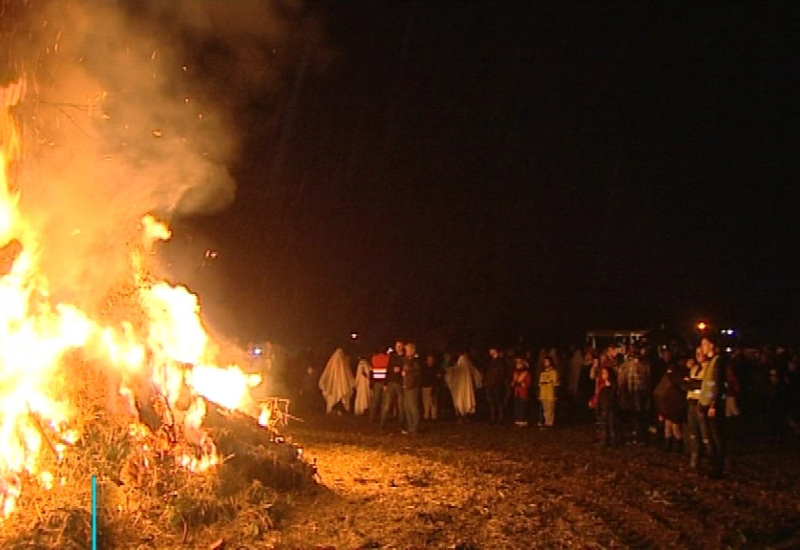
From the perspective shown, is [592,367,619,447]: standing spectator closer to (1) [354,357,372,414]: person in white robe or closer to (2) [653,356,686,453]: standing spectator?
(2) [653,356,686,453]: standing spectator

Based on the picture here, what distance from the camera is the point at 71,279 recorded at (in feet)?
32.7

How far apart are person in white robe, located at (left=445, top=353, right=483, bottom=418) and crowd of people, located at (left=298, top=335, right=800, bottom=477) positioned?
0.09 ft

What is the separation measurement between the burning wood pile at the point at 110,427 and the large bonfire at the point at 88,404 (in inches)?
0.5

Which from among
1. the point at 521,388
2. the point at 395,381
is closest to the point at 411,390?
the point at 395,381

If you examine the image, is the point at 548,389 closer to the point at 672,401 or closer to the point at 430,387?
the point at 430,387

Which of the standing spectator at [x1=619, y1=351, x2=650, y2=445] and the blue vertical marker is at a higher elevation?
the standing spectator at [x1=619, y1=351, x2=650, y2=445]

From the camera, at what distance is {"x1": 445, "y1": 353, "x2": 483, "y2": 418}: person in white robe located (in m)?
19.4

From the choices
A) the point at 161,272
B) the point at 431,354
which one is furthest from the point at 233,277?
the point at 161,272

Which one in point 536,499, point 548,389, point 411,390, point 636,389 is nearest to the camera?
point 536,499

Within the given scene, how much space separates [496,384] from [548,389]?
1699 millimetres

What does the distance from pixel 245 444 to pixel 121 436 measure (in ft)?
5.23

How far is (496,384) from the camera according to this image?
19.0 m

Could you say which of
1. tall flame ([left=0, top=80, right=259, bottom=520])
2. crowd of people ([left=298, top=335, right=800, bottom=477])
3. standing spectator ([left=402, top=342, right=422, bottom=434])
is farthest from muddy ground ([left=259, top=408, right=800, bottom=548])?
tall flame ([left=0, top=80, right=259, bottom=520])

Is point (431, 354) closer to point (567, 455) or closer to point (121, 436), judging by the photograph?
point (567, 455)
